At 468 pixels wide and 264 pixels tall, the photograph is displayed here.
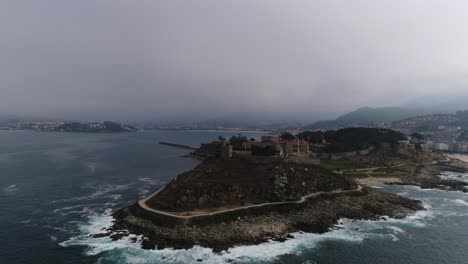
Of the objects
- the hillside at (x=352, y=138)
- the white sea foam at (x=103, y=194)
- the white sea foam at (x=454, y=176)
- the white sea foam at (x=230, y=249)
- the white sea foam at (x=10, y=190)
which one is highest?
the hillside at (x=352, y=138)

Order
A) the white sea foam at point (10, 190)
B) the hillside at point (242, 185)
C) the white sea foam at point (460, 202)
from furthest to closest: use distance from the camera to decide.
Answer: the white sea foam at point (10, 190) < the white sea foam at point (460, 202) < the hillside at point (242, 185)

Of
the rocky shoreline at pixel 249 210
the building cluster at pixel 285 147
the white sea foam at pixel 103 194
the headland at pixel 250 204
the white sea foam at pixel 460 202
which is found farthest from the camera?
the building cluster at pixel 285 147

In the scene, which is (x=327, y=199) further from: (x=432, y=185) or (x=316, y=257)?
(x=432, y=185)

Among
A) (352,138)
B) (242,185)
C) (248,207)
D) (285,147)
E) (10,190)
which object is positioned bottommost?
(248,207)

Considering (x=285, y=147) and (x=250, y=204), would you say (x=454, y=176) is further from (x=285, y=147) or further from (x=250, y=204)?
(x=250, y=204)

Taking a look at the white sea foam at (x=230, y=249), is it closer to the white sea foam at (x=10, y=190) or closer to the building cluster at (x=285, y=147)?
the white sea foam at (x=10, y=190)

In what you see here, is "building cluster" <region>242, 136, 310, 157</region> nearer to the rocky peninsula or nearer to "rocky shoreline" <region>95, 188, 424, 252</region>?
the rocky peninsula

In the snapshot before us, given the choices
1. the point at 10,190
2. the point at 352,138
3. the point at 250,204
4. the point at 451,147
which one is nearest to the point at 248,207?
the point at 250,204

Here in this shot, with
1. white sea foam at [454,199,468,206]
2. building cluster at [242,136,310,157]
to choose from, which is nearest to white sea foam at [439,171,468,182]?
white sea foam at [454,199,468,206]

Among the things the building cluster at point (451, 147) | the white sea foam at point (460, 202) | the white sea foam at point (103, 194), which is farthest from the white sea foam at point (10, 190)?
the building cluster at point (451, 147)

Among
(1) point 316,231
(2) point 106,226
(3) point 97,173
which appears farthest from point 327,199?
(3) point 97,173

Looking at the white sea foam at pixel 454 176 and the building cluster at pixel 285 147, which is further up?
the building cluster at pixel 285 147
